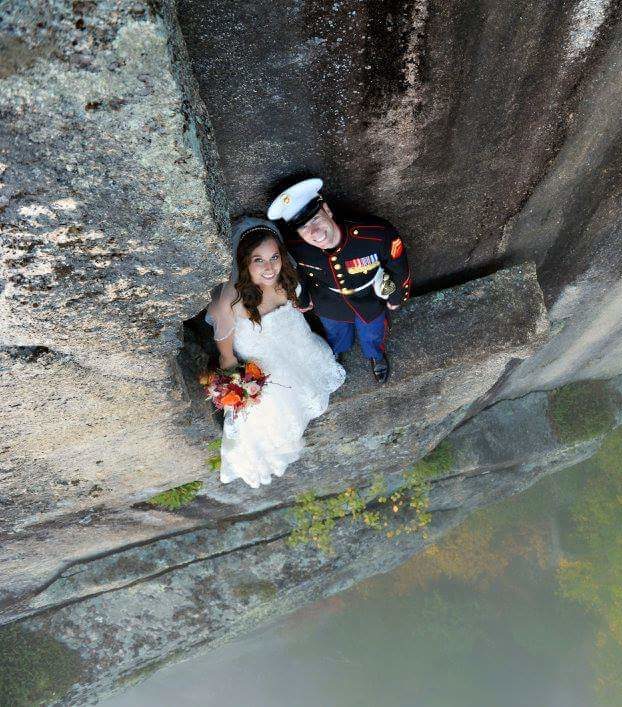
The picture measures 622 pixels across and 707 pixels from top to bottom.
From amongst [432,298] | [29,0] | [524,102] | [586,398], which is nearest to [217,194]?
[29,0]

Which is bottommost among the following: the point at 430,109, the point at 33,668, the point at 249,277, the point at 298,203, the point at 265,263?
the point at 33,668

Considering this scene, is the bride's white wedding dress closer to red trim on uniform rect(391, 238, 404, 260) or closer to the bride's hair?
the bride's hair

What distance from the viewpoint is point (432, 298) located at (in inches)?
126

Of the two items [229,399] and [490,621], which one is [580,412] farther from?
[229,399]

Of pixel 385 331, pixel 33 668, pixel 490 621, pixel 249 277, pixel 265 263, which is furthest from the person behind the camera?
pixel 490 621

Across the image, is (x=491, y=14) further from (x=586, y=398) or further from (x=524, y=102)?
(x=586, y=398)

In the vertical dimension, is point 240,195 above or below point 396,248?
above

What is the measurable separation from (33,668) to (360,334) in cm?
416

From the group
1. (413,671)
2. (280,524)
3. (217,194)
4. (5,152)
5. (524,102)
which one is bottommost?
(413,671)

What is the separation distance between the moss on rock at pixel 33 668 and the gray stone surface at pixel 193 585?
0.30 ft

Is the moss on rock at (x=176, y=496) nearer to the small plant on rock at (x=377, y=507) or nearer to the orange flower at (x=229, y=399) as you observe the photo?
the small plant on rock at (x=377, y=507)

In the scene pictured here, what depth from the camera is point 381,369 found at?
126 inches

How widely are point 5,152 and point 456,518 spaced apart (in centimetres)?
616

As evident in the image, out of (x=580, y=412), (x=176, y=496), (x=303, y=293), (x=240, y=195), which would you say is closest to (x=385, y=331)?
(x=303, y=293)
